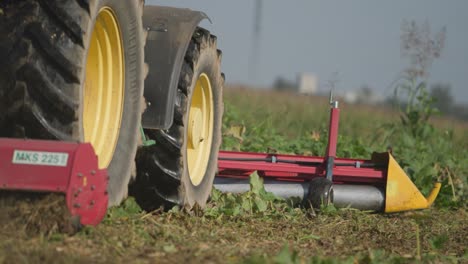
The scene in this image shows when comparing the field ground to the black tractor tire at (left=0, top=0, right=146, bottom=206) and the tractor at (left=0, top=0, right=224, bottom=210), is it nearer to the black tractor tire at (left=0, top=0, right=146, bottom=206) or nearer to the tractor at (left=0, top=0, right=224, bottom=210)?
the tractor at (left=0, top=0, right=224, bottom=210)

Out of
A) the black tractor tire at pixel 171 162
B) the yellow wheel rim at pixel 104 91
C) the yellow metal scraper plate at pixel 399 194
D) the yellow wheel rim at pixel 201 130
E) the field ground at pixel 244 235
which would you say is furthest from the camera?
the yellow metal scraper plate at pixel 399 194

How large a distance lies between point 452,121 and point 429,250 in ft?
21.3

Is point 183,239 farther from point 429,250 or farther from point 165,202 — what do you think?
point 429,250

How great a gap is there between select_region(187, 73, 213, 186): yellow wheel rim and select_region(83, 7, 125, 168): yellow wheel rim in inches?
41.2

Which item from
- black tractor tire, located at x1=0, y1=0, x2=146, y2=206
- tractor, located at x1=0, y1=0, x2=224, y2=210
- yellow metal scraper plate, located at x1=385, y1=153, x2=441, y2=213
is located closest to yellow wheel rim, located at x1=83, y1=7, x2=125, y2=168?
tractor, located at x1=0, y1=0, x2=224, y2=210

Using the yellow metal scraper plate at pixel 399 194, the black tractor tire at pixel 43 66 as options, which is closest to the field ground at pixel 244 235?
the yellow metal scraper plate at pixel 399 194

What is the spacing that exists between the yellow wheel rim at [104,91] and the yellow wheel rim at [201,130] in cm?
105

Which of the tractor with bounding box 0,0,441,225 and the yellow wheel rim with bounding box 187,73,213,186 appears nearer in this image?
the tractor with bounding box 0,0,441,225

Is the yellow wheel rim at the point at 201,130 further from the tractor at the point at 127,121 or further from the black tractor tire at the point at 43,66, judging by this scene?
the black tractor tire at the point at 43,66

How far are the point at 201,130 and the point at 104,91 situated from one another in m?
1.30

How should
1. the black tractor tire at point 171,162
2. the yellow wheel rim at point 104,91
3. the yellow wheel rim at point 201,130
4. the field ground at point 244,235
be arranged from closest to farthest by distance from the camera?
the field ground at point 244,235 < the yellow wheel rim at point 104,91 < the black tractor tire at point 171,162 < the yellow wheel rim at point 201,130

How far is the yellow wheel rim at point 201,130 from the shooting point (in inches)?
223

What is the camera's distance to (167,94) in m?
4.86

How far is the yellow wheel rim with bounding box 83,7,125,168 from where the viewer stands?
14.7 ft
